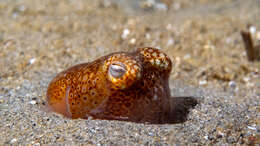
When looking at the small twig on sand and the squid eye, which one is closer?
the squid eye

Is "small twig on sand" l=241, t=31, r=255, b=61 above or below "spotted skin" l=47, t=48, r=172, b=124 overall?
above

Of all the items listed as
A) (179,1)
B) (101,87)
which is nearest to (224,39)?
(179,1)

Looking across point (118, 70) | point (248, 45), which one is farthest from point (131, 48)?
point (118, 70)

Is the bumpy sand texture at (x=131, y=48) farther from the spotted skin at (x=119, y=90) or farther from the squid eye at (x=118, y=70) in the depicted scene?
the squid eye at (x=118, y=70)

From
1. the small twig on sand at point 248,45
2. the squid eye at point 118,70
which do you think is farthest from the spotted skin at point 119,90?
the small twig on sand at point 248,45

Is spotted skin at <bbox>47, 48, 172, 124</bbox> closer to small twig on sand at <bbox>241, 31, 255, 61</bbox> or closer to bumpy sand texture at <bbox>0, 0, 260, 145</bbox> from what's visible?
bumpy sand texture at <bbox>0, 0, 260, 145</bbox>

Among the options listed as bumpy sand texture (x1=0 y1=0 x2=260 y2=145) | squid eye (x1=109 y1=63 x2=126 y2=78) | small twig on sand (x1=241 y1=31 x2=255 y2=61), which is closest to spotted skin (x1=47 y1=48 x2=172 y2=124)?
squid eye (x1=109 y1=63 x2=126 y2=78)

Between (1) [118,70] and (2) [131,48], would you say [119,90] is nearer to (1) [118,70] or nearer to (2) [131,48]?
(1) [118,70]
